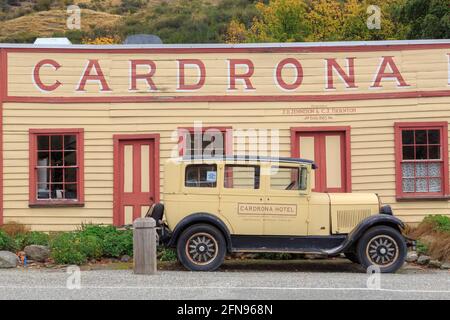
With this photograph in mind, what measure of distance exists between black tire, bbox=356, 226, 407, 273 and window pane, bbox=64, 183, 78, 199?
6.65m

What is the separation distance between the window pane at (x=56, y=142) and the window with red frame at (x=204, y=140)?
265 centimetres

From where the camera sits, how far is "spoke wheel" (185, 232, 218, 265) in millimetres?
11945

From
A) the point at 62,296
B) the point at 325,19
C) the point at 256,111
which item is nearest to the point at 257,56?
the point at 256,111

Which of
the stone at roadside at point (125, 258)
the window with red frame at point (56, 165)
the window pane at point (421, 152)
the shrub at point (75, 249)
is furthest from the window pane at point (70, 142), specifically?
the window pane at point (421, 152)

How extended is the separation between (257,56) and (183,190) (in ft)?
15.8

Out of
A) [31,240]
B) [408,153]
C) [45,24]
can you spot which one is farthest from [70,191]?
[45,24]

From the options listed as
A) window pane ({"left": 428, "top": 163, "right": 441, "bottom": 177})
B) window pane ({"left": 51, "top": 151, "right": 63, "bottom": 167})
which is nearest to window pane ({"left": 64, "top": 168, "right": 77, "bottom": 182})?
window pane ({"left": 51, "top": 151, "right": 63, "bottom": 167})

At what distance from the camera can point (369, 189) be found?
51.4 feet

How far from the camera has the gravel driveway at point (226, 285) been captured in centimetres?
941

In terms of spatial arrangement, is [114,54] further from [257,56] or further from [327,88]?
[327,88]

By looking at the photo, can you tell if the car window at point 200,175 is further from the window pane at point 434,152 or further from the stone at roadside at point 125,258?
the window pane at point 434,152

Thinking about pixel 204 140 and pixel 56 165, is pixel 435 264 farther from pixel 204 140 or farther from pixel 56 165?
pixel 56 165

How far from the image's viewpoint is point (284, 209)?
40.0 feet
